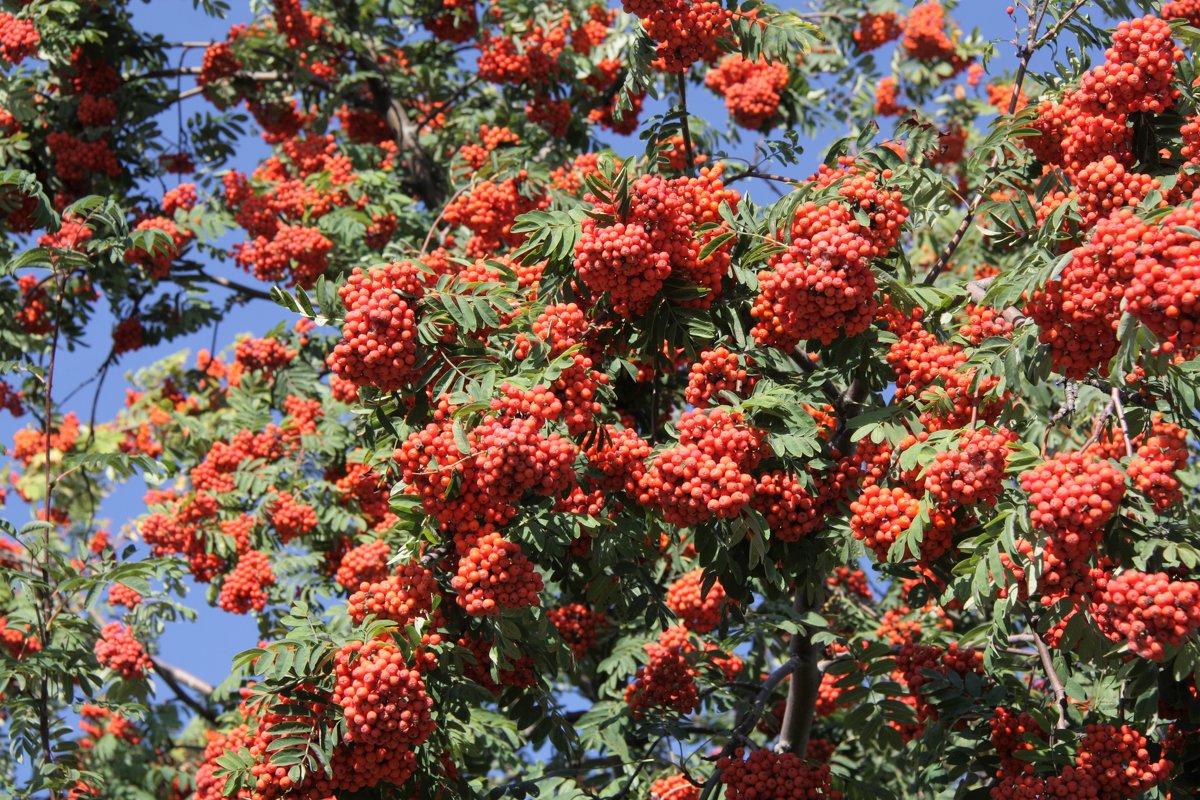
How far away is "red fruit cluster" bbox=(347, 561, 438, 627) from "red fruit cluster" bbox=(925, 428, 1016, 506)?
2022mm

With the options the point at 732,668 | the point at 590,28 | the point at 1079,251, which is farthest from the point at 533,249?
the point at 590,28

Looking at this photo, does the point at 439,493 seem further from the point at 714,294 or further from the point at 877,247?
the point at 877,247

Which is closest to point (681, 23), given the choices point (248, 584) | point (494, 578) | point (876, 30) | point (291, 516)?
point (494, 578)

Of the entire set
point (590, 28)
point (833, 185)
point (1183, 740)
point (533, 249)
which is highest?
point (590, 28)

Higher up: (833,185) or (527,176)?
(527,176)

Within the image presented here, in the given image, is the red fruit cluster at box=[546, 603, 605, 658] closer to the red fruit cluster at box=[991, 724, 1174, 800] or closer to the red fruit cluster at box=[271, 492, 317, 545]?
the red fruit cluster at box=[271, 492, 317, 545]

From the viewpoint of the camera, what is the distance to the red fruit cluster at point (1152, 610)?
153 inches

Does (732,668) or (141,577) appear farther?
(732,668)

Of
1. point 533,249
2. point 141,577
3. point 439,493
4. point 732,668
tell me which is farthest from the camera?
point 732,668

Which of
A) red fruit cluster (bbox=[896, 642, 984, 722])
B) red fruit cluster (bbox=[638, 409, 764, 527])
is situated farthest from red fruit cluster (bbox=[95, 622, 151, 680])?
red fruit cluster (bbox=[896, 642, 984, 722])

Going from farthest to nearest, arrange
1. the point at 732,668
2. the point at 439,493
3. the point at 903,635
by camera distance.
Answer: the point at 732,668 → the point at 903,635 → the point at 439,493

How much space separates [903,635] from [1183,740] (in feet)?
6.89

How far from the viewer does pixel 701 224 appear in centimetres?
518

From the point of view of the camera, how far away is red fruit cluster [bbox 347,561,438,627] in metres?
4.82
